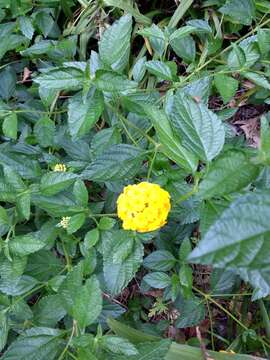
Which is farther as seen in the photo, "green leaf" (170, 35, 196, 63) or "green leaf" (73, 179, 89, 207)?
"green leaf" (170, 35, 196, 63)

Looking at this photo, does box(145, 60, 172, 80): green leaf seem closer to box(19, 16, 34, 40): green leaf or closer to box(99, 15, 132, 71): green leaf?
box(99, 15, 132, 71): green leaf

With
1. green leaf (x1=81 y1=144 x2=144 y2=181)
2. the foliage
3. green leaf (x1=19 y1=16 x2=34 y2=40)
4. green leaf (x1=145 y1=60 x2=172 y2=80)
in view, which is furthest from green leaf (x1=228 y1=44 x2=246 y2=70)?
green leaf (x1=19 y1=16 x2=34 y2=40)

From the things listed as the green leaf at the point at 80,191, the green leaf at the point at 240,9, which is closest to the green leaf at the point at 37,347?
the green leaf at the point at 80,191

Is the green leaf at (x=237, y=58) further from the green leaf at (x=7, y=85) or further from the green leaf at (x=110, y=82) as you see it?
the green leaf at (x=7, y=85)

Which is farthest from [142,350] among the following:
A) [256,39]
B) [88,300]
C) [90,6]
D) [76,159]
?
[90,6]

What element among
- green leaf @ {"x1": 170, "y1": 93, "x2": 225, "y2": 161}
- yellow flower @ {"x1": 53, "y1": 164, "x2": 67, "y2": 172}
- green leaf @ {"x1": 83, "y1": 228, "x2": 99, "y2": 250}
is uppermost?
green leaf @ {"x1": 170, "y1": 93, "x2": 225, "y2": 161}

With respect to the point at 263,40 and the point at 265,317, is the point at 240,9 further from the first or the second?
the point at 265,317
